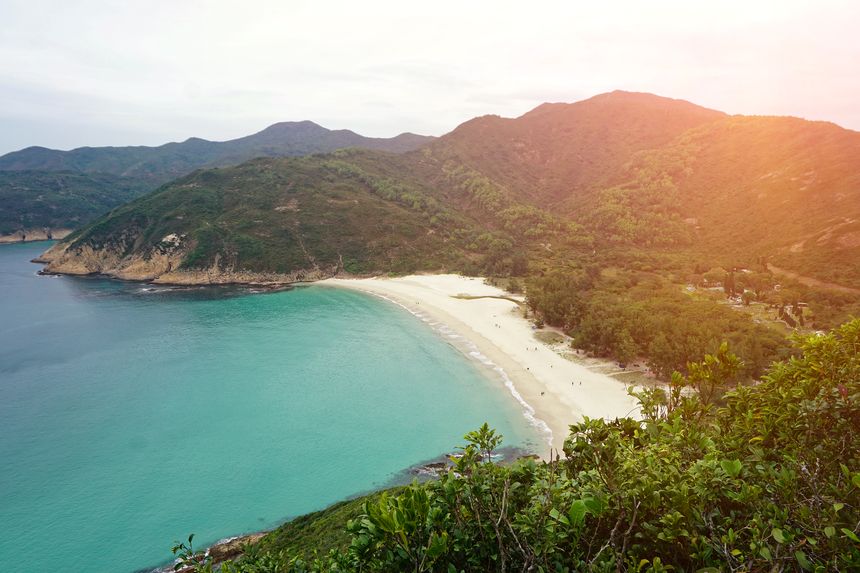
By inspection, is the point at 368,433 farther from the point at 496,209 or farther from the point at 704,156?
the point at 704,156

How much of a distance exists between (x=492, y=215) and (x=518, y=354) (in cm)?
9815

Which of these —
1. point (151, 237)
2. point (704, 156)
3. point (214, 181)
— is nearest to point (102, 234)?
point (151, 237)

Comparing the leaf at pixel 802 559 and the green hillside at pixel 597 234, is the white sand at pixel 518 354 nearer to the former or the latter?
the green hillside at pixel 597 234

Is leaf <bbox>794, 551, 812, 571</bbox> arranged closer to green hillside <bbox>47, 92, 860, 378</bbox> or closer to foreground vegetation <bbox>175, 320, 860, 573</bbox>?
foreground vegetation <bbox>175, 320, 860, 573</bbox>

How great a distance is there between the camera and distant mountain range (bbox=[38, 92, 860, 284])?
320ft

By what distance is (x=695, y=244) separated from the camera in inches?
4355

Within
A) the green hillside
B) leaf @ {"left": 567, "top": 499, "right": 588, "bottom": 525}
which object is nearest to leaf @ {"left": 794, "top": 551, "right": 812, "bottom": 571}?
leaf @ {"left": 567, "top": 499, "right": 588, "bottom": 525}

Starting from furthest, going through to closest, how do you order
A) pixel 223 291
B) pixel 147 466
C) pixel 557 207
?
pixel 557 207 → pixel 223 291 → pixel 147 466

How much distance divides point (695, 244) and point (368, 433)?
365 ft

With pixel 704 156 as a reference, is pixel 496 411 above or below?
below

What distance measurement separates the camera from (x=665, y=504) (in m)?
6.02

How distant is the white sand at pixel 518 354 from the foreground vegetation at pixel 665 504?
24.9 m

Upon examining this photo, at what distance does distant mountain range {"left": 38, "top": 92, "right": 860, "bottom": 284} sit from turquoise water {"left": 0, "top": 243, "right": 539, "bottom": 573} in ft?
110

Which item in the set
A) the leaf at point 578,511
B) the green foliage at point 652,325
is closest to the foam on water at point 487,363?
the green foliage at point 652,325
